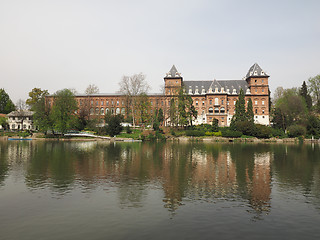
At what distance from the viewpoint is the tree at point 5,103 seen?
101 m

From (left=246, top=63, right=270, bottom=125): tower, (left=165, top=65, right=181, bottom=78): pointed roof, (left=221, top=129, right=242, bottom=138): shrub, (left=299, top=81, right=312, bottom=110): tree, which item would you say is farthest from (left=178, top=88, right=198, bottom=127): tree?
(left=299, top=81, right=312, bottom=110): tree

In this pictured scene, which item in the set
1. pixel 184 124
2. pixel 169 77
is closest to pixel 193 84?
pixel 169 77

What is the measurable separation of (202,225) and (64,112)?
63414 mm

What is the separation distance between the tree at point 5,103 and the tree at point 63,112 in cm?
4325

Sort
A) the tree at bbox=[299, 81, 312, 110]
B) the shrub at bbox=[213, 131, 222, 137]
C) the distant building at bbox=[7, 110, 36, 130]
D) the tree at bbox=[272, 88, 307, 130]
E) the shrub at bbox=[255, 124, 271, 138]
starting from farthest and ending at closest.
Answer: the distant building at bbox=[7, 110, 36, 130]
the tree at bbox=[299, 81, 312, 110]
the tree at bbox=[272, 88, 307, 130]
the shrub at bbox=[213, 131, 222, 137]
the shrub at bbox=[255, 124, 271, 138]

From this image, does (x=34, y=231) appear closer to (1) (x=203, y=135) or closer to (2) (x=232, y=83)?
(1) (x=203, y=135)

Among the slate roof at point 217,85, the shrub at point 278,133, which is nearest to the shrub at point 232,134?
the shrub at point 278,133

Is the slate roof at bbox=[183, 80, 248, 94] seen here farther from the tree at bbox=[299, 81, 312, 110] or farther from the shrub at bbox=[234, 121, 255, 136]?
the shrub at bbox=[234, 121, 255, 136]

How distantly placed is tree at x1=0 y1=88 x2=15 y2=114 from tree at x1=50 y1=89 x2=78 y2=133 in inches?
1703

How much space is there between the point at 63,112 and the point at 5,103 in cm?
5448

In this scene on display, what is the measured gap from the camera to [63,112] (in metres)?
66.2

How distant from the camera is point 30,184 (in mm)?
15875

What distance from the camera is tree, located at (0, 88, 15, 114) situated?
10079 cm

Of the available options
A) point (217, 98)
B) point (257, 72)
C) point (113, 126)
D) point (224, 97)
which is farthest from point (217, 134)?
point (257, 72)
